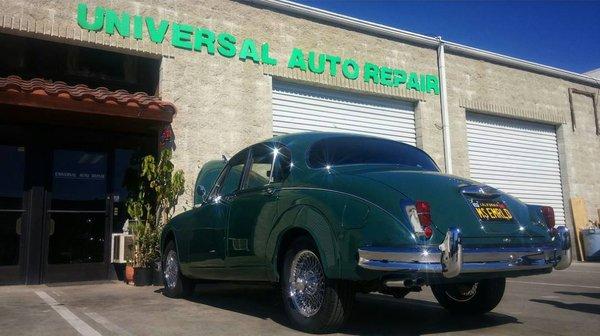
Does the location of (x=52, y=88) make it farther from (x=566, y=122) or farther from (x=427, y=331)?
(x=566, y=122)

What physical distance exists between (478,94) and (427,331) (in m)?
10.6

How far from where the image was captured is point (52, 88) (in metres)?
7.63

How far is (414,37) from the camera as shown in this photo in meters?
12.6

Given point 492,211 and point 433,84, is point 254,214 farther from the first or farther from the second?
point 433,84

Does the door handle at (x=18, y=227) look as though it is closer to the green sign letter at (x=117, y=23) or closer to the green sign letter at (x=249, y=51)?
the green sign letter at (x=117, y=23)

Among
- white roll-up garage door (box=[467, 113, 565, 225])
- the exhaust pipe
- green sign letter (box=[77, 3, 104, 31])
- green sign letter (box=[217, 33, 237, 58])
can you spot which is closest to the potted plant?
white roll-up garage door (box=[467, 113, 565, 225])

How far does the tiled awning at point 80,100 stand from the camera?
729 centimetres

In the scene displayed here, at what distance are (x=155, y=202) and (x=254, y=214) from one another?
494 cm

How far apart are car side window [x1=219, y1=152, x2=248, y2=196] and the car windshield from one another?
3.70 ft

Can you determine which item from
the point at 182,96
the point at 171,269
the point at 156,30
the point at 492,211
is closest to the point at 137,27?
the point at 156,30

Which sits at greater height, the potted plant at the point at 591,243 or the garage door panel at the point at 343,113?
the garage door panel at the point at 343,113

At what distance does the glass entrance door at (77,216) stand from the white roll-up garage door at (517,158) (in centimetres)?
895

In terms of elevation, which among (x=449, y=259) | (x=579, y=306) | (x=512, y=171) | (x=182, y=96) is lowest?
(x=579, y=306)

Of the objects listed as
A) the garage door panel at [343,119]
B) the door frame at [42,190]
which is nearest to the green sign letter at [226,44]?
the garage door panel at [343,119]
